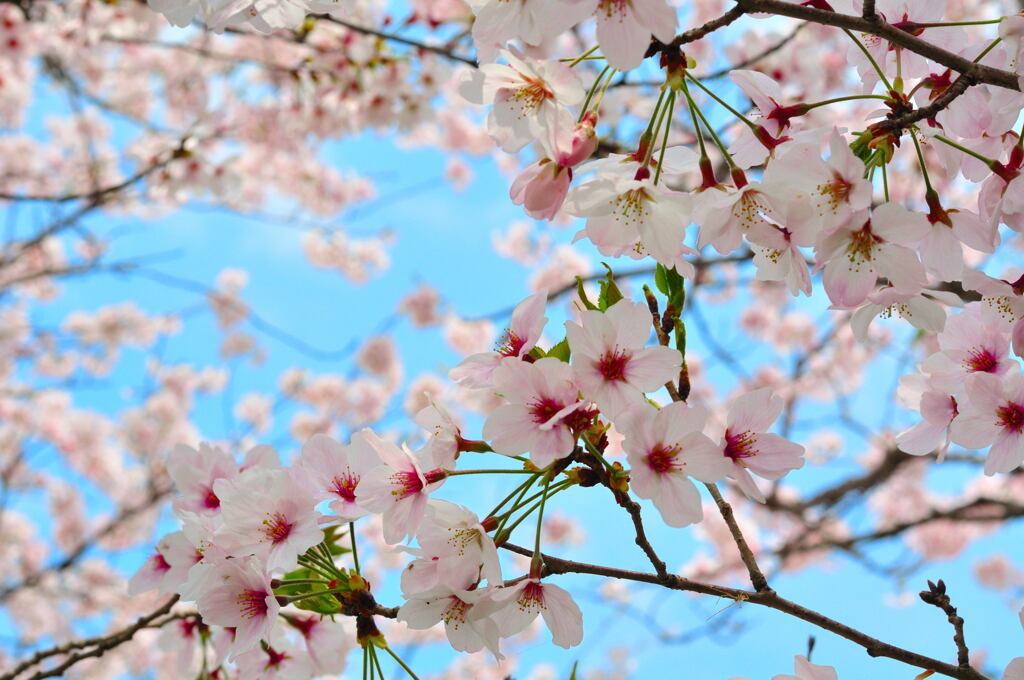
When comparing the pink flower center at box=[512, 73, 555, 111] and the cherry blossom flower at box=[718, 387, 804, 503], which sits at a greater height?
the pink flower center at box=[512, 73, 555, 111]

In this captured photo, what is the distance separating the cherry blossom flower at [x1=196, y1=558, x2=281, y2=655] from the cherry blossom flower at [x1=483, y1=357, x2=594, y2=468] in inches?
15.4

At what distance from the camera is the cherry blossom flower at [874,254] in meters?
1.03

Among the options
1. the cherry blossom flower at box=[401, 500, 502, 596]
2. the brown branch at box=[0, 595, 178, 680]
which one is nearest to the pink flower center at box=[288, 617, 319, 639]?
the brown branch at box=[0, 595, 178, 680]

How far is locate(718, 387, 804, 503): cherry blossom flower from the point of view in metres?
1.09

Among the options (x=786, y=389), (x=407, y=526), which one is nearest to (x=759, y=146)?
(x=407, y=526)

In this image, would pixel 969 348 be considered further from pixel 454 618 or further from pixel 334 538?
pixel 334 538

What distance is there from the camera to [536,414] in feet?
3.14

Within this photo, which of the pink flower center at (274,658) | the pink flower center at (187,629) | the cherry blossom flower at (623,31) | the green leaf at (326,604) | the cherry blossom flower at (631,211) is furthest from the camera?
the pink flower center at (187,629)

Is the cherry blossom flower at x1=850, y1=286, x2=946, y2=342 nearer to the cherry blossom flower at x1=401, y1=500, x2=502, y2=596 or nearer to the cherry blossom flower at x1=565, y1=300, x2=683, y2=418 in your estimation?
the cherry blossom flower at x1=565, y1=300, x2=683, y2=418

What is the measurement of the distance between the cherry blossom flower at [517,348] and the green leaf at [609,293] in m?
0.09

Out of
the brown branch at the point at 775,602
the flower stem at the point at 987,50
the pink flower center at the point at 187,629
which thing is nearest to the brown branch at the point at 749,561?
the brown branch at the point at 775,602

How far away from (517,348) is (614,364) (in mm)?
182

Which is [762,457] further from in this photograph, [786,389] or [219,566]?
[786,389]

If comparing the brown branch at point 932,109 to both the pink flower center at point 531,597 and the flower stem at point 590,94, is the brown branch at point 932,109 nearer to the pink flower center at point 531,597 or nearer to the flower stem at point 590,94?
the flower stem at point 590,94
